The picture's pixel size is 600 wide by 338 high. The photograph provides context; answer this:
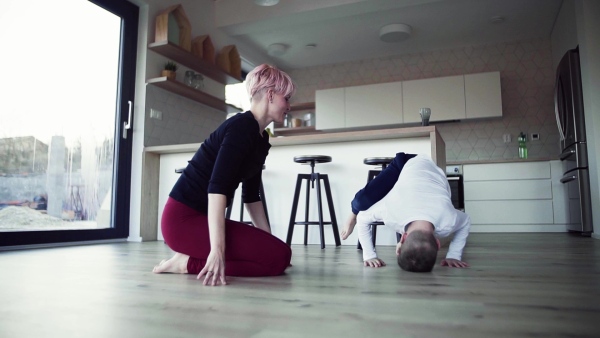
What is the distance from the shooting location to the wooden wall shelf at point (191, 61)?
415 centimetres

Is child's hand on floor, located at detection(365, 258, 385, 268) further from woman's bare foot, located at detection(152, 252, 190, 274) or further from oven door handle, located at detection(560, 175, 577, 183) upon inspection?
oven door handle, located at detection(560, 175, 577, 183)

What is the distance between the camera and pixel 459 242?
2.05 meters

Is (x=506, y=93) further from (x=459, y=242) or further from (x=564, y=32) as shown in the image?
(x=459, y=242)

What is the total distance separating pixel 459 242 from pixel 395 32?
3.92m

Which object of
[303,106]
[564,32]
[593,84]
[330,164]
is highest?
[564,32]

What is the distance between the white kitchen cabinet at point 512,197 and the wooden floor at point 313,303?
3373 mm

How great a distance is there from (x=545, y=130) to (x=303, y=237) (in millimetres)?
3914

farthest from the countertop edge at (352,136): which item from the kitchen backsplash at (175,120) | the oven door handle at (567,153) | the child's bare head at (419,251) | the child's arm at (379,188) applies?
the oven door handle at (567,153)

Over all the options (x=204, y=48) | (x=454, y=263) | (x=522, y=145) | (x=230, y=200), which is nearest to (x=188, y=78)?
(x=204, y=48)

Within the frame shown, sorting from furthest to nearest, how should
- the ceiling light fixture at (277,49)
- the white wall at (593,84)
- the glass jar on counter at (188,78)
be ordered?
the ceiling light fixture at (277,49) < the glass jar on counter at (188,78) < the white wall at (593,84)

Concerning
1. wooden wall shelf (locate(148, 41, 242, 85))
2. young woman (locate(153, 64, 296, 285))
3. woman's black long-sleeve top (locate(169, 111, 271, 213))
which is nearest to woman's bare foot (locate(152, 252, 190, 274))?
young woman (locate(153, 64, 296, 285))

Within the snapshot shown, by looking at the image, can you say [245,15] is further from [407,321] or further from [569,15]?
[407,321]

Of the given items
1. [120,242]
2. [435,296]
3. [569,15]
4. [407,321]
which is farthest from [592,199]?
[120,242]

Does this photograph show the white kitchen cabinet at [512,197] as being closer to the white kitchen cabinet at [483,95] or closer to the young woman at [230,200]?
the white kitchen cabinet at [483,95]
